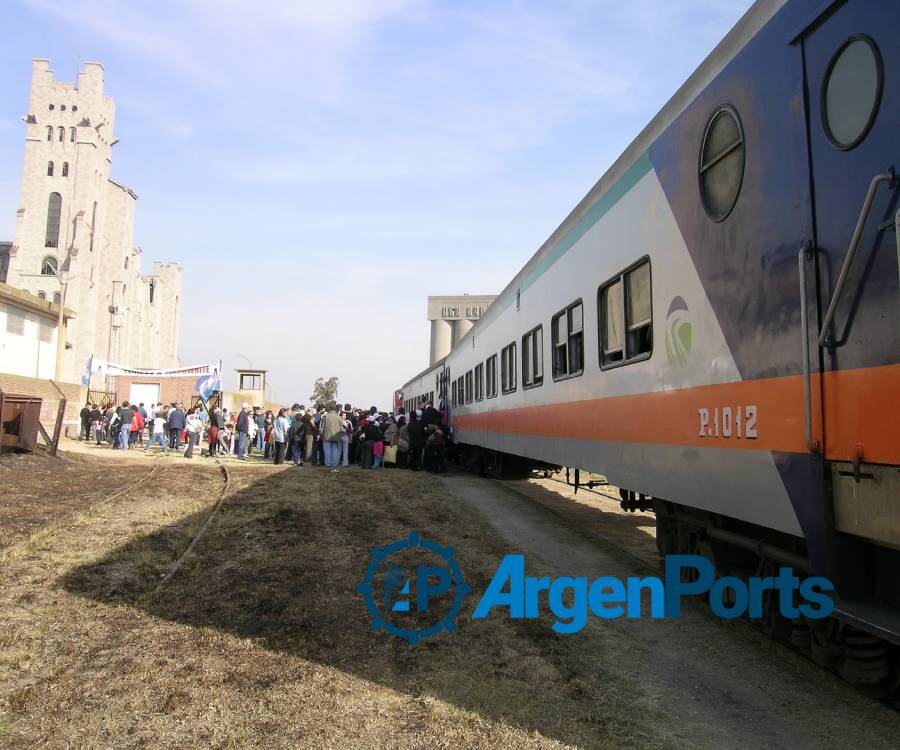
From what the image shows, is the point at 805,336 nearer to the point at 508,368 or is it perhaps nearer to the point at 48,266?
the point at 508,368

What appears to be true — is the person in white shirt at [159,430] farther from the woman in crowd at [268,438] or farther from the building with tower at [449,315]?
the building with tower at [449,315]

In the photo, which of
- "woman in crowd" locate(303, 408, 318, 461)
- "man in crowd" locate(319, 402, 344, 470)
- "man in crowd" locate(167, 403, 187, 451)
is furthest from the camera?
"man in crowd" locate(167, 403, 187, 451)

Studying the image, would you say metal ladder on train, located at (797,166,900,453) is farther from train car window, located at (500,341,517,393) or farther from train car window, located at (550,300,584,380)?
train car window, located at (500,341,517,393)

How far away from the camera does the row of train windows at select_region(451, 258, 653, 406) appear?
547 cm

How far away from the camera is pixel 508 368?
11.7 meters

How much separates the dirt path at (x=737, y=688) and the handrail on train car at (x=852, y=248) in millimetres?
2041

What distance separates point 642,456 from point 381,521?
16.1 ft

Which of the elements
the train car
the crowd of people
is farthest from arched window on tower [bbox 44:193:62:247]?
the train car

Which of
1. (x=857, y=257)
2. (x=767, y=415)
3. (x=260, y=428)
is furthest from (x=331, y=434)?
(x=857, y=257)

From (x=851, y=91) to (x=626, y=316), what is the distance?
289 centimetres

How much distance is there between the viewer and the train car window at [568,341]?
7.19m

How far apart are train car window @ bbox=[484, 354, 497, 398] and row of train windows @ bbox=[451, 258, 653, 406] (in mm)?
1037

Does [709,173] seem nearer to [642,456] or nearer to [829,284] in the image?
[829,284]

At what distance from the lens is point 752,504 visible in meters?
3.74
